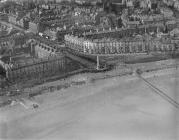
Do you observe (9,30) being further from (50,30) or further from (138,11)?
(138,11)

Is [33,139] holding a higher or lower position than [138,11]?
lower

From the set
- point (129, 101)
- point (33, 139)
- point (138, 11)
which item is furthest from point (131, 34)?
point (33, 139)

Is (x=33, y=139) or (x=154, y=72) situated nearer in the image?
(x=33, y=139)

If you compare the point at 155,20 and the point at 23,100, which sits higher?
the point at 155,20

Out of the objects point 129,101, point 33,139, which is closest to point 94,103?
point 129,101

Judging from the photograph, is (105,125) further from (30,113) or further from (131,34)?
(131,34)

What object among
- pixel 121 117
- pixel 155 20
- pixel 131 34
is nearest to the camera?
pixel 121 117

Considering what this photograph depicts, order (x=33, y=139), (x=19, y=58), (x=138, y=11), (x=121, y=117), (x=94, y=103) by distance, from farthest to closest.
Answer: (x=138, y=11), (x=19, y=58), (x=94, y=103), (x=121, y=117), (x=33, y=139)

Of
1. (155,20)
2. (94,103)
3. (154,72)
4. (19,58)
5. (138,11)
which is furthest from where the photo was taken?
(138,11)

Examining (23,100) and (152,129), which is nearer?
(152,129)
